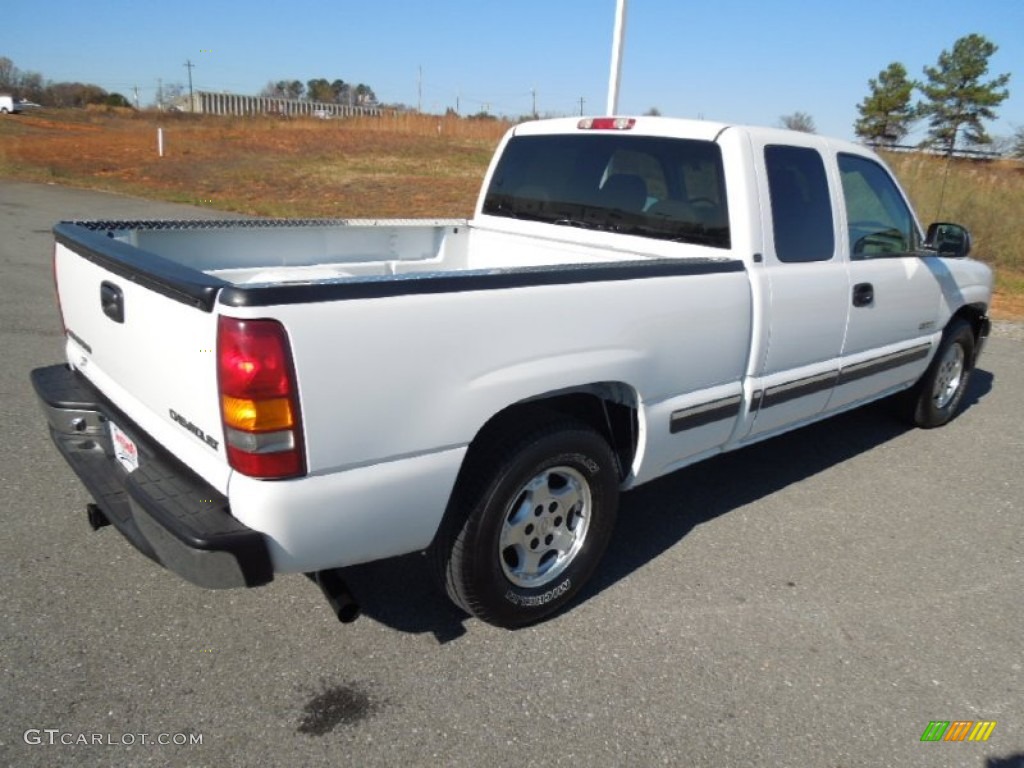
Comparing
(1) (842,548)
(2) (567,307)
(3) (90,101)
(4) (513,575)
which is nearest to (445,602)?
(4) (513,575)

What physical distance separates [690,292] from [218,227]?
234 centimetres

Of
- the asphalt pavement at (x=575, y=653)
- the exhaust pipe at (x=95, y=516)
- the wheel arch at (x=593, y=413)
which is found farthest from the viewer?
the exhaust pipe at (x=95, y=516)

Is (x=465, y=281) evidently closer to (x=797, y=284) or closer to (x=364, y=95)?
(x=797, y=284)

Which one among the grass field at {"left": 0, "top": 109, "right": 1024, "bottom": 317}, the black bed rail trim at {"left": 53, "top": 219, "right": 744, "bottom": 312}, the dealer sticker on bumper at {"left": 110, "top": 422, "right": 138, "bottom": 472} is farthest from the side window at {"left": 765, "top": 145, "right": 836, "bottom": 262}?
the grass field at {"left": 0, "top": 109, "right": 1024, "bottom": 317}

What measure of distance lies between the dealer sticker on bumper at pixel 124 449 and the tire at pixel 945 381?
4892 millimetres

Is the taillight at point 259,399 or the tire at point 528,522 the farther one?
the tire at point 528,522

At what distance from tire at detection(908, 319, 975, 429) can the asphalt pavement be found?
4.34 feet

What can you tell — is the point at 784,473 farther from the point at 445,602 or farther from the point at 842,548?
the point at 445,602

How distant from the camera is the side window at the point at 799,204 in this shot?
360 centimetres

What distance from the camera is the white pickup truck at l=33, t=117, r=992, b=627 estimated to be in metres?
2.16

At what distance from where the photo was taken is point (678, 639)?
293cm

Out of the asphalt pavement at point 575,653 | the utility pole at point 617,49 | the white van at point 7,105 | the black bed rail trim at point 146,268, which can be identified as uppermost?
the white van at point 7,105

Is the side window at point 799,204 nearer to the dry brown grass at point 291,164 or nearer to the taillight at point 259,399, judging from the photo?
the taillight at point 259,399

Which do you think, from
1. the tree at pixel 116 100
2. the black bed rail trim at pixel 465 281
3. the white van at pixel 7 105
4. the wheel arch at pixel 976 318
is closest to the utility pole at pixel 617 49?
the wheel arch at pixel 976 318
